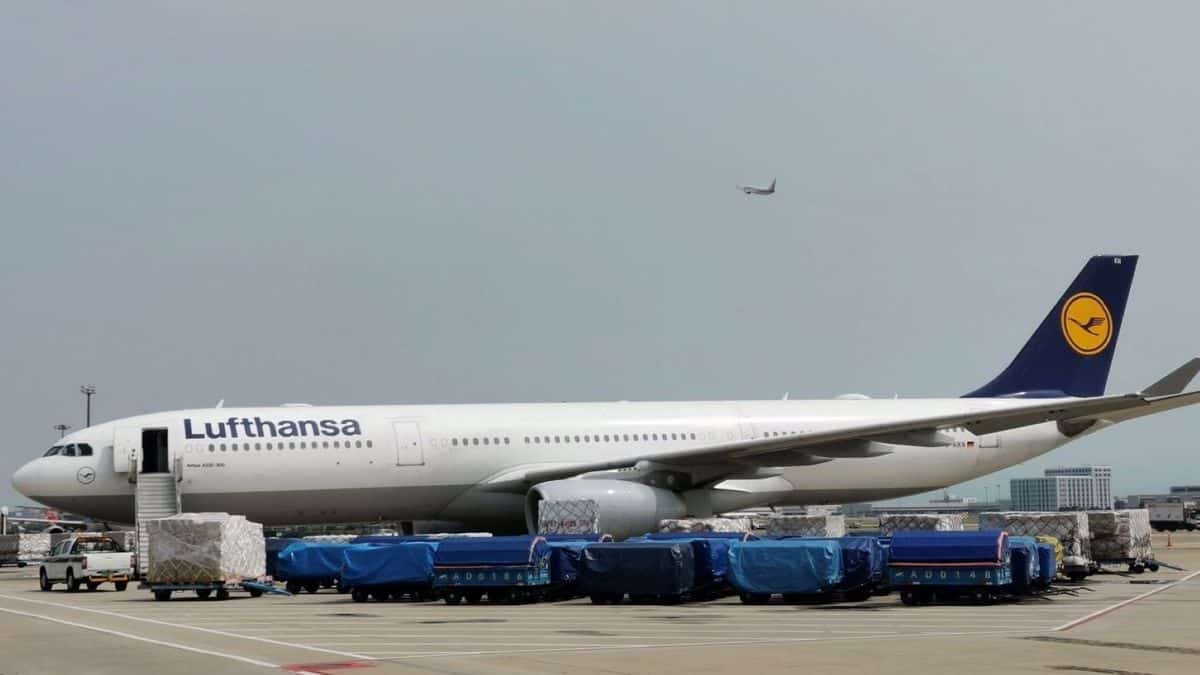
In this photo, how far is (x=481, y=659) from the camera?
48.9 ft

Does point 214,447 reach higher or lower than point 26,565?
higher

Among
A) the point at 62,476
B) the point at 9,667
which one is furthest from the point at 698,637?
the point at 62,476

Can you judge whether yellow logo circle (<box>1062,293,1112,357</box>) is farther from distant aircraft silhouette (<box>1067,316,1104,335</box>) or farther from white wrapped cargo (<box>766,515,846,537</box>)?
white wrapped cargo (<box>766,515,846,537</box>)

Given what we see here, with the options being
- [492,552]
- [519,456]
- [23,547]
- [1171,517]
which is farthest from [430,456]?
[1171,517]

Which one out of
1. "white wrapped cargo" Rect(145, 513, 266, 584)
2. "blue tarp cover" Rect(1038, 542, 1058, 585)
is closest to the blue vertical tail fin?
"blue tarp cover" Rect(1038, 542, 1058, 585)

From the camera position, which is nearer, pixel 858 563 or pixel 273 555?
pixel 858 563

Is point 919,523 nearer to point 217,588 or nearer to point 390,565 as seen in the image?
point 390,565

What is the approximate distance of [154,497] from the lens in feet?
109

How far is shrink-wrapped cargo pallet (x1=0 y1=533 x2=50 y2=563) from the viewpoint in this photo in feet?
185

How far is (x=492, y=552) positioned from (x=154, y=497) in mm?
12096

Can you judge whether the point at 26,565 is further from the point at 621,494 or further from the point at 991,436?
the point at 991,436

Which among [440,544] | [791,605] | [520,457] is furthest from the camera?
[520,457]

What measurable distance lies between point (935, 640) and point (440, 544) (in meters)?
10.9

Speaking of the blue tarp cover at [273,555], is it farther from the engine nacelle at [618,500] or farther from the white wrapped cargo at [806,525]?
the white wrapped cargo at [806,525]
